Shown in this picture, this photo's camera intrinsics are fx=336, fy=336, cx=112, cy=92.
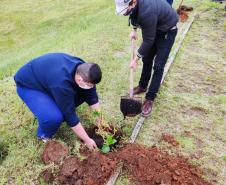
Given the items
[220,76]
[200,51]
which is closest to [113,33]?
[200,51]

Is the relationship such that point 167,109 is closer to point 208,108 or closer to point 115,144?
point 208,108

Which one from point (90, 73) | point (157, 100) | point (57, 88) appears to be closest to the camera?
point (90, 73)

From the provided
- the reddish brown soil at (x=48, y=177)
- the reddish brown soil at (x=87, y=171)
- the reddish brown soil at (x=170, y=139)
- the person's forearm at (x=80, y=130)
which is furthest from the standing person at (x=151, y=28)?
the reddish brown soil at (x=48, y=177)

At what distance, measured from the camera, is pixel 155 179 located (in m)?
4.07

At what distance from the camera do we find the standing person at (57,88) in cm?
395

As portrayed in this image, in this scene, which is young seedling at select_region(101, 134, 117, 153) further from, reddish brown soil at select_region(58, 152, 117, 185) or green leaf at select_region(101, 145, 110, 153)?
reddish brown soil at select_region(58, 152, 117, 185)

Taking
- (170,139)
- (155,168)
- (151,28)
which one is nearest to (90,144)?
(155,168)

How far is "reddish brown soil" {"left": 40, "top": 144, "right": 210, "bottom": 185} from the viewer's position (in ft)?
13.2

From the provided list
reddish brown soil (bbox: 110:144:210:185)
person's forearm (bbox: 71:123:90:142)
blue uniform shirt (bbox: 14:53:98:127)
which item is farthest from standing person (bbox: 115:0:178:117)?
person's forearm (bbox: 71:123:90:142)

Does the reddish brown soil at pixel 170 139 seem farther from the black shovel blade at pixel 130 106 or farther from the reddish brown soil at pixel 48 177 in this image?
the reddish brown soil at pixel 48 177

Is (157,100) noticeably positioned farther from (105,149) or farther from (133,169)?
(133,169)

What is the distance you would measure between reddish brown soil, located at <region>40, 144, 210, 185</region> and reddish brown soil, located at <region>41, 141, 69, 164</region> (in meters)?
0.13

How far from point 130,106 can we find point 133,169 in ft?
3.71

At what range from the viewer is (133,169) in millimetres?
4219
